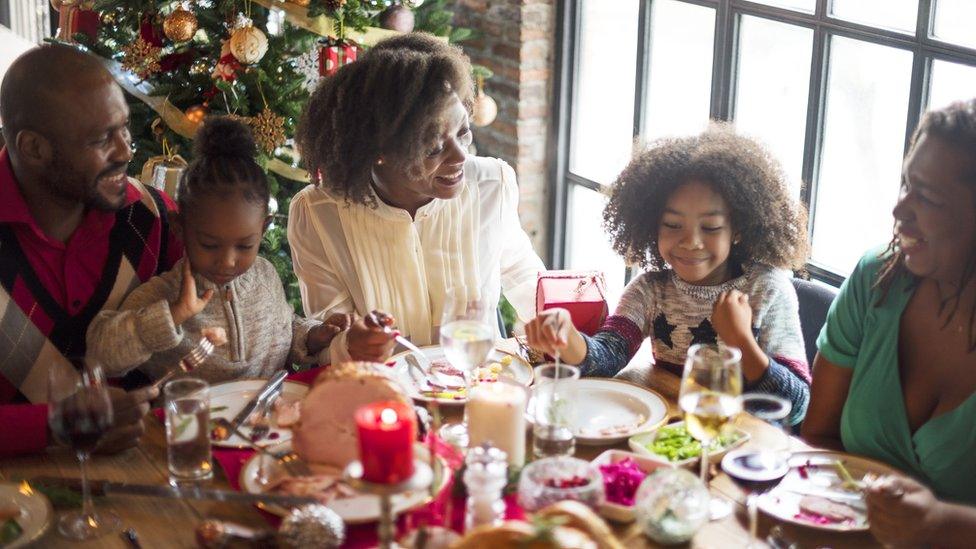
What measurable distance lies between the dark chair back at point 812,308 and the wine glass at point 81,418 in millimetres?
1463

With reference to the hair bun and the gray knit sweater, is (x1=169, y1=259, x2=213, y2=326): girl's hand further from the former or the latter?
the hair bun

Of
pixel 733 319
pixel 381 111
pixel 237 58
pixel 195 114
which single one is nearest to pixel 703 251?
pixel 733 319

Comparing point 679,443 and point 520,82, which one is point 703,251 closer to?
point 679,443

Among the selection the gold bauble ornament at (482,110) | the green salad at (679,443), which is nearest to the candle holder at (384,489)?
the green salad at (679,443)

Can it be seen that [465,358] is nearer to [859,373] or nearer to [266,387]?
[266,387]

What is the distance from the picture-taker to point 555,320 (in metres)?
2.07

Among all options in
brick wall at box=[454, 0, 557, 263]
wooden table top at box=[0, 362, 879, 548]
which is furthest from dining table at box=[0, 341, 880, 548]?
brick wall at box=[454, 0, 557, 263]

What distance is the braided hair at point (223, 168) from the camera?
7.07 feet

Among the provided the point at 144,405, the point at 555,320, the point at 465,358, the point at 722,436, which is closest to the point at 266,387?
the point at 144,405

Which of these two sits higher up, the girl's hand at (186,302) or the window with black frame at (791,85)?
the window with black frame at (791,85)

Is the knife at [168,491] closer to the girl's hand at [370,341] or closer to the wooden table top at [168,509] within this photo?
the wooden table top at [168,509]

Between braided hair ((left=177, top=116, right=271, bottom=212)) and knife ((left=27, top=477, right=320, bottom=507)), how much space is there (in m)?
0.63

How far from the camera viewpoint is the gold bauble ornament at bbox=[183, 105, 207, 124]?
10.9 ft

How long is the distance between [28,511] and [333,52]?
2018 millimetres
